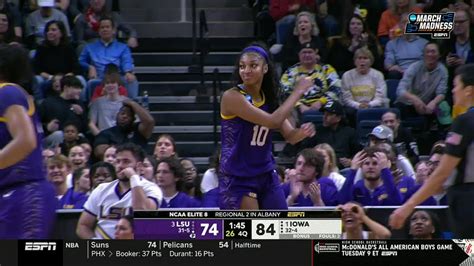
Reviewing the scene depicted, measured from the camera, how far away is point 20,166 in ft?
23.6

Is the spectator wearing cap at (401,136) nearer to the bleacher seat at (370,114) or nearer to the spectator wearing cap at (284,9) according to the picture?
the bleacher seat at (370,114)

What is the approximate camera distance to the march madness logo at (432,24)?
48.0 feet

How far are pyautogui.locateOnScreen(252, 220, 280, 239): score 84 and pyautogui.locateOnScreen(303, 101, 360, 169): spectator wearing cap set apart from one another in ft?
15.7

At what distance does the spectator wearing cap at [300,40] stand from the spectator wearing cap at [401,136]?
1.81 m

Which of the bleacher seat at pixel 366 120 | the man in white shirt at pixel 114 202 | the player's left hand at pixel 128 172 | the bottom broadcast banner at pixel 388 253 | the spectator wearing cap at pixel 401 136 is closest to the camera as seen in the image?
the bottom broadcast banner at pixel 388 253

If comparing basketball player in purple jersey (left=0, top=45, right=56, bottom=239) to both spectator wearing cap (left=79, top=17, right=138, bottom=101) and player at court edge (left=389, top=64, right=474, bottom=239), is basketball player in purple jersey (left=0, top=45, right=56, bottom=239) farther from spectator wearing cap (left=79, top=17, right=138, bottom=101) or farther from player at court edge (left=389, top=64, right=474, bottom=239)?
spectator wearing cap (left=79, top=17, right=138, bottom=101)

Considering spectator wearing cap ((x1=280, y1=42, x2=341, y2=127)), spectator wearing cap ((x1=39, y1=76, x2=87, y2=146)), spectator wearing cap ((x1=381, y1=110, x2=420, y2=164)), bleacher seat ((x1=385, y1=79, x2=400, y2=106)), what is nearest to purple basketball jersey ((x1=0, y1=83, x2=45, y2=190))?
spectator wearing cap ((x1=39, y1=76, x2=87, y2=146))

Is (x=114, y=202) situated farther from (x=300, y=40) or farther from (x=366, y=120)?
(x=300, y=40)

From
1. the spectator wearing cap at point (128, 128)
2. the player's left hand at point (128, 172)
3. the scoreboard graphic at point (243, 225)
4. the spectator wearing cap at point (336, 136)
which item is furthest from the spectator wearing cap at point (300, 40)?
the scoreboard graphic at point (243, 225)

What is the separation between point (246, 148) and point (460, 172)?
1.62m

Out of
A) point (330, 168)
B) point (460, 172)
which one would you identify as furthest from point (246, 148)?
point (330, 168)

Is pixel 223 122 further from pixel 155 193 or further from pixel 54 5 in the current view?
pixel 54 5

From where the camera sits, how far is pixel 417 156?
13156mm

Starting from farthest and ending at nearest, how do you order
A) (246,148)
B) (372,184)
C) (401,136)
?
(401,136)
(372,184)
(246,148)
